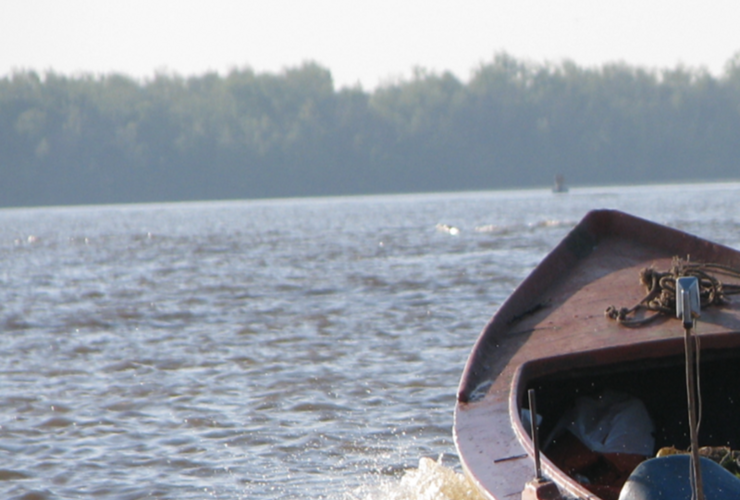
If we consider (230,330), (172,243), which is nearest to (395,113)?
(172,243)

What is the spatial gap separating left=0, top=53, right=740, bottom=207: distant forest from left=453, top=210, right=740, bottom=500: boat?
227ft

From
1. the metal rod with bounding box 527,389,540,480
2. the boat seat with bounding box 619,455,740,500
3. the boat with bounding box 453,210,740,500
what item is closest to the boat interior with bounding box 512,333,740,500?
the boat with bounding box 453,210,740,500

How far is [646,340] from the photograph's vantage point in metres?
5.61

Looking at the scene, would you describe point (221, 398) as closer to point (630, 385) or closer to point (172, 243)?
point (630, 385)

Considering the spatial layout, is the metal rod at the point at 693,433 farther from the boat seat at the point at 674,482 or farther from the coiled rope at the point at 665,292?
the coiled rope at the point at 665,292

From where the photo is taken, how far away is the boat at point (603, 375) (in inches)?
201

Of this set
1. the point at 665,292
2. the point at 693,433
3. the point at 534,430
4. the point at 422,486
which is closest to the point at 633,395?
the point at 665,292

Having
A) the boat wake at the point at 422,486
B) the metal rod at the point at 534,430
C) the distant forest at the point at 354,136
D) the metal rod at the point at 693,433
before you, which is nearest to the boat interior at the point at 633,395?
the boat wake at the point at 422,486

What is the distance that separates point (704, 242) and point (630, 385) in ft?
4.61

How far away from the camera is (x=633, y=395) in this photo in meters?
5.89

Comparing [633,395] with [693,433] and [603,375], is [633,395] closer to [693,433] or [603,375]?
[603,375]

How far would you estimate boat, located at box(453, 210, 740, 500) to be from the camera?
511 cm

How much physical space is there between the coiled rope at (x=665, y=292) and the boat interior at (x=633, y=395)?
12.9 inches

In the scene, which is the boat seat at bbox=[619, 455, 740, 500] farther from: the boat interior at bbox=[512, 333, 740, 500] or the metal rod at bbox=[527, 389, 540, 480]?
the boat interior at bbox=[512, 333, 740, 500]
